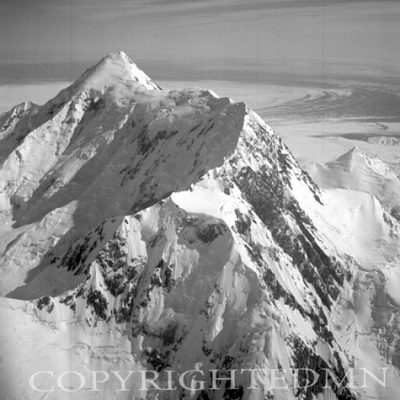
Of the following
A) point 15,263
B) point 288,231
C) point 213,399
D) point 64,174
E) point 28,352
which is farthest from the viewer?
point 64,174

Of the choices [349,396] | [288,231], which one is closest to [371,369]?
[349,396]

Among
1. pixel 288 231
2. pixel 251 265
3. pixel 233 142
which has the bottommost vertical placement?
pixel 251 265

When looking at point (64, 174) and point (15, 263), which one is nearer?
point (15, 263)

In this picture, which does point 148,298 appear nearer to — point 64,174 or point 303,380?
point 303,380

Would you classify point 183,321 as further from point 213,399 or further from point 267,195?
point 267,195

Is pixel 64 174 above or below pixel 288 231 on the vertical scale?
above

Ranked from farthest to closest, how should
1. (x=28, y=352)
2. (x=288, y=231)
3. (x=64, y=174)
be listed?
(x=64, y=174)
(x=288, y=231)
(x=28, y=352)
